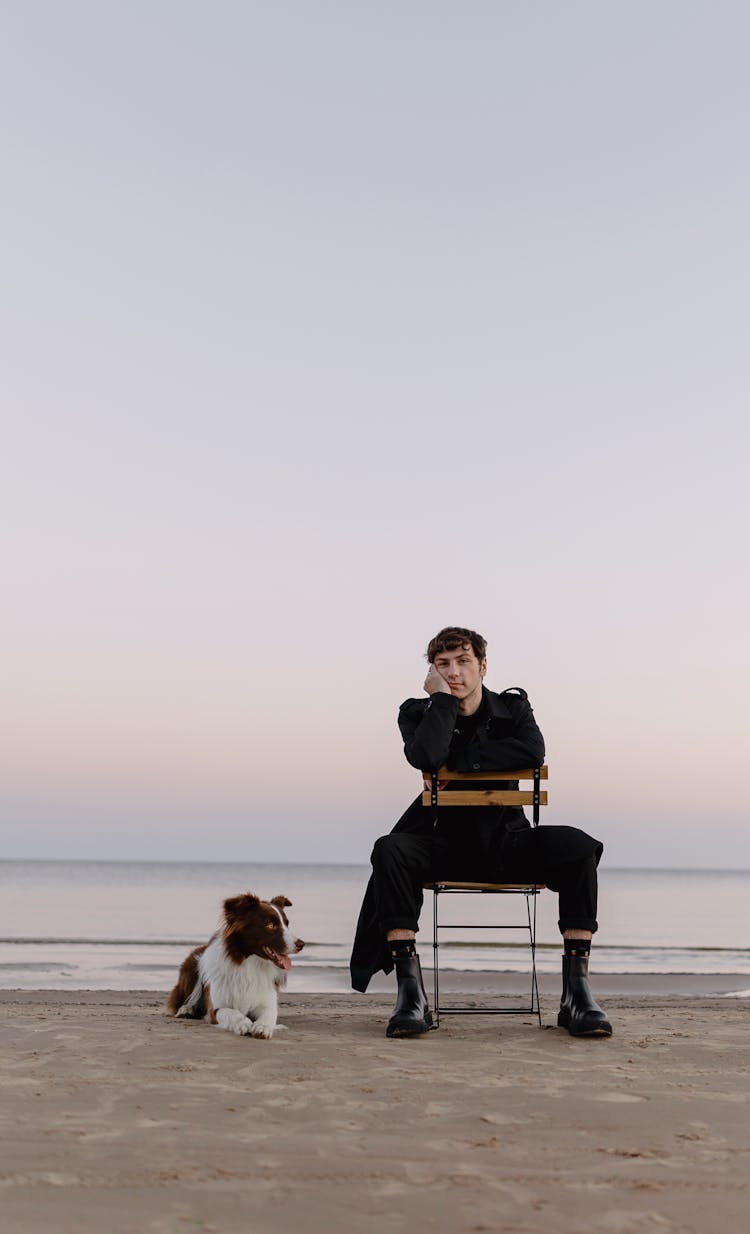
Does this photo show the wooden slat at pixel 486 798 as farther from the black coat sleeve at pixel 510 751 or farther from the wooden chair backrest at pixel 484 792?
the black coat sleeve at pixel 510 751

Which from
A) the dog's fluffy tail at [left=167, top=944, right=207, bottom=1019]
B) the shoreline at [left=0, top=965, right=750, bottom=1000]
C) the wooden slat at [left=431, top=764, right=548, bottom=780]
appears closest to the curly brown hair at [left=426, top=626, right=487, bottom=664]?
the wooden slat at [left=431, top=764, right=548, bottom=780]

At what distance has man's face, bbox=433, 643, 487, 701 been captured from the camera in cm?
494

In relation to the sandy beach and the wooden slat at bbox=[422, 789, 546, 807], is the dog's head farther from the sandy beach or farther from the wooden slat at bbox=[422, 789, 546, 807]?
the wooden slat at bbox=[422, 789, 546, 807]

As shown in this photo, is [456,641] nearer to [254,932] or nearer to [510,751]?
[510,751]

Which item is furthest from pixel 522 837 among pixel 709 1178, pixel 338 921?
pixel 338 921

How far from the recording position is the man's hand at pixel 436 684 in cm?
489

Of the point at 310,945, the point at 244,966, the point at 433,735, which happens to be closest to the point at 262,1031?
the point at 244,966

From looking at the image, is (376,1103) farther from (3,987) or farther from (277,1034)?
(3,987)

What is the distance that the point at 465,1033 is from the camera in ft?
15.2

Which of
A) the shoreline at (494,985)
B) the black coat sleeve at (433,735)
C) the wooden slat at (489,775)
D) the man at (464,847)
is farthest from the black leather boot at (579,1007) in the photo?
the shoreline at (494,985)

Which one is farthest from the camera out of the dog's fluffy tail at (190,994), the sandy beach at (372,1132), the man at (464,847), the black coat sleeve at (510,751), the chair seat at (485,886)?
the dog's fluffy tail at (190,994)

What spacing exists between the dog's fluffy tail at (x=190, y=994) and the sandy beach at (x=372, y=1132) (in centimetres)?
67

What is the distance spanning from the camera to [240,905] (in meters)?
5.12

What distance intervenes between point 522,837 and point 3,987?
5.59 m
